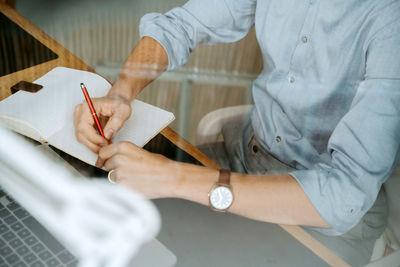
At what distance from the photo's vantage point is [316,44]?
551 millimetres

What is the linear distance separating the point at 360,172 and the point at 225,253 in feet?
0.63

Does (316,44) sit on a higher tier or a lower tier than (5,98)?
higher

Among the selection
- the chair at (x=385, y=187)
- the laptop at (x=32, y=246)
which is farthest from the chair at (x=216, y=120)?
the laptop at (x=32, y=246)

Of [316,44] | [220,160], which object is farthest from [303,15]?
[220,160]

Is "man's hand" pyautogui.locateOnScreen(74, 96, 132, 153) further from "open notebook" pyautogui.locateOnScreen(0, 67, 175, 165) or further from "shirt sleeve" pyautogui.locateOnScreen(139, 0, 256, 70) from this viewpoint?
"shirt sleeve" pyautogui.locateOnScreen(139, 0, 256, 70)

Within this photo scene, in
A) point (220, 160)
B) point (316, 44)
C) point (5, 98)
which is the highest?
point (316, 44)

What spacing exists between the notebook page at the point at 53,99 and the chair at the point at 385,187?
21 centimetres

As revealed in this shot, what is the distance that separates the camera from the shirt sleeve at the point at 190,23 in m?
0.67

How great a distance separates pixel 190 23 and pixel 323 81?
0.91 ft

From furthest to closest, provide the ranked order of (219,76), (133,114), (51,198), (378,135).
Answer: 1. (219,76)
2. (133,114)
3. (378,135)
4. (51,198)

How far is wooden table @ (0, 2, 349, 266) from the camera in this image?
447mm

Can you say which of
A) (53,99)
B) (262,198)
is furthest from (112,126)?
(262,198)

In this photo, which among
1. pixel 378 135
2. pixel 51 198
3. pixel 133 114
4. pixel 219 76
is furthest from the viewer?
pixel 219 76

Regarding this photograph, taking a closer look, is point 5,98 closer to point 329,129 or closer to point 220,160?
point 220,160
